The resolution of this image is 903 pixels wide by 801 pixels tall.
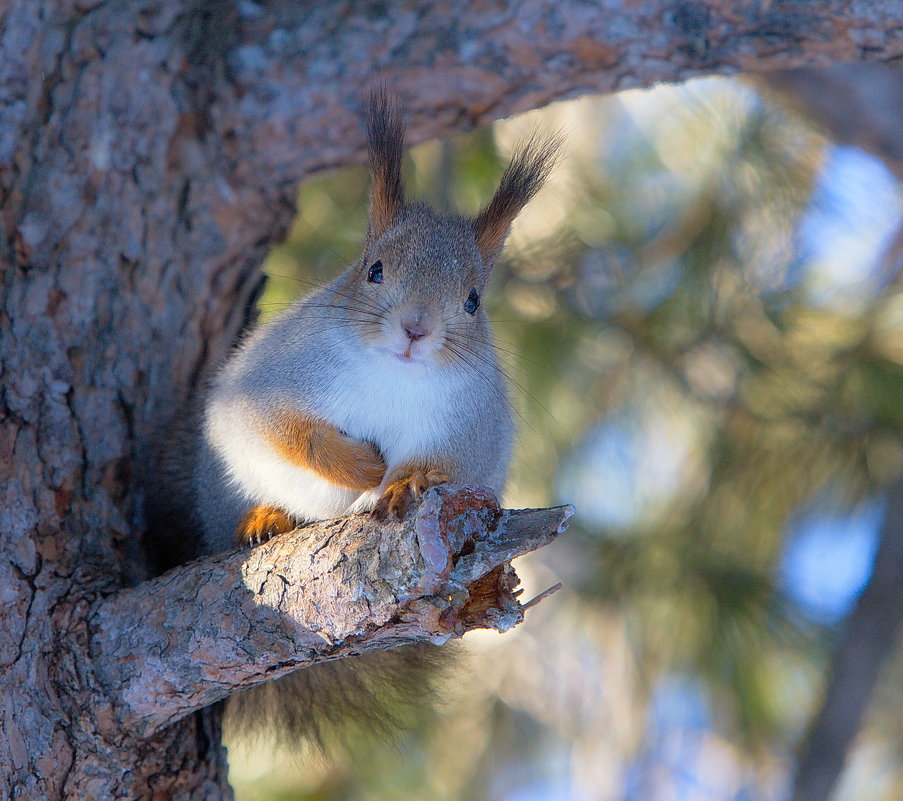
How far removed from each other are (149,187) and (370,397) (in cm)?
64

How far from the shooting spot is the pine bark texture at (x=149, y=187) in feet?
4.73

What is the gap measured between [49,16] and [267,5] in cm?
43

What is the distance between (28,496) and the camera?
151 centimetres

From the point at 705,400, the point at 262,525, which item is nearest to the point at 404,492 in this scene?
the point at 262,525

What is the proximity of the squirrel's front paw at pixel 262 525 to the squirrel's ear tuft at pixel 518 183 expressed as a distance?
2.01 feet

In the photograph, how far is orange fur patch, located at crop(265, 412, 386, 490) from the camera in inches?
61.3

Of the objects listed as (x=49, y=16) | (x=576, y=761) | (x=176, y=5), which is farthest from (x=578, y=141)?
(x=576, y=761)

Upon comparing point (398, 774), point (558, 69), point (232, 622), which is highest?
point (558, 69)

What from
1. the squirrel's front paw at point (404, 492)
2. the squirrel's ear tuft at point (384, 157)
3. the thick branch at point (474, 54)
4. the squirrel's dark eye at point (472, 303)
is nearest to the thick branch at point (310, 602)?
the squirrel's front paw at point (404, 492)

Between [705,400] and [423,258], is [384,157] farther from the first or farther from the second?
[705,400]

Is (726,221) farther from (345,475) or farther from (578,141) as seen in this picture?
(345,475)

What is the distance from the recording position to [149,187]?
183cm

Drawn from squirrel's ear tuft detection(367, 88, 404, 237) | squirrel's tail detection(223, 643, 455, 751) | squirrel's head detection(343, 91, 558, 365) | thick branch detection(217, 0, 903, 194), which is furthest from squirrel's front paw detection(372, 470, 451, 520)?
thick branch detection(217, 0, 903, 194)

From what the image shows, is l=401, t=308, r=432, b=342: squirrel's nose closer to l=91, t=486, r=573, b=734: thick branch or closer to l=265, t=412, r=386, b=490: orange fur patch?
l=265, t=412, r=386, b=490: orange fur patch
